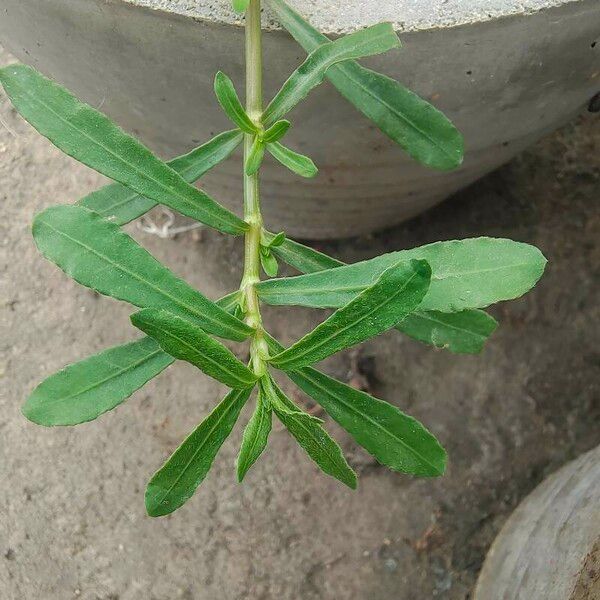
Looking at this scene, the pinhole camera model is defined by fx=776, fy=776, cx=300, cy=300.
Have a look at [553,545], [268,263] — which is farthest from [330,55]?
[553,545]

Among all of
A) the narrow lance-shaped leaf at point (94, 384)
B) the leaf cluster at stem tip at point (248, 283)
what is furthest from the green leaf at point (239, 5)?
the narrow lance-shaped leaf at point (94, 384)

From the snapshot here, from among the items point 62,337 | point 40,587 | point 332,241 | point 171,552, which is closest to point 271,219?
point 332,241

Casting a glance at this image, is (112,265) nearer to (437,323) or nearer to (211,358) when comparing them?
(211,358)

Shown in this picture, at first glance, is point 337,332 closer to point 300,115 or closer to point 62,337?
point 300,115

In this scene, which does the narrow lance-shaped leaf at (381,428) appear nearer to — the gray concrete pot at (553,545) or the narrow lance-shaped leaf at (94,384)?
the narrow lance-shaped leaf at (94,384)

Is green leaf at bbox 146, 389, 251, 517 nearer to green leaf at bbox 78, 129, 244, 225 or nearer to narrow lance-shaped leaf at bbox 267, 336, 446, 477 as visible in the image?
narrow lance-shaped leaf at bbox 267, 336, 446, 477

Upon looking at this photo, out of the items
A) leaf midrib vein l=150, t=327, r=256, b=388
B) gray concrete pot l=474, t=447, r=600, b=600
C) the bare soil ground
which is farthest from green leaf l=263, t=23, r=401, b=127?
the bare soil ground
